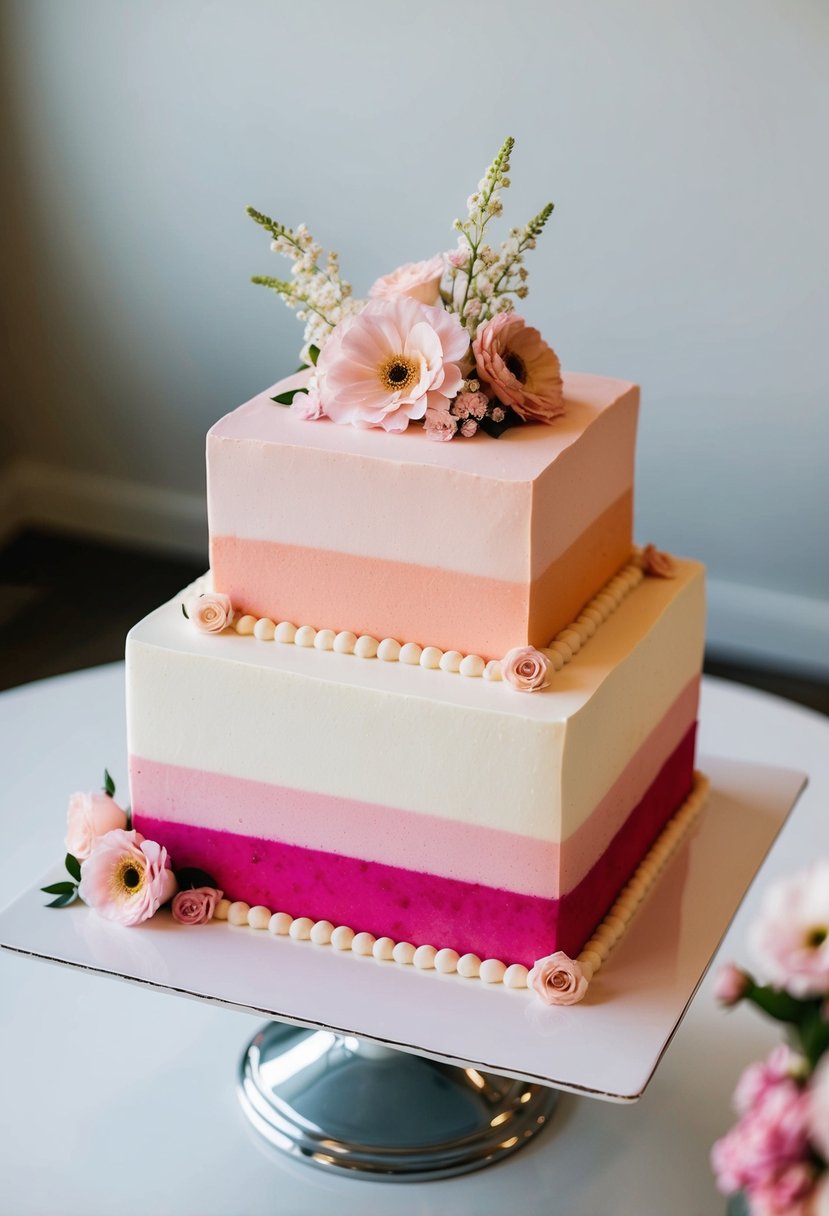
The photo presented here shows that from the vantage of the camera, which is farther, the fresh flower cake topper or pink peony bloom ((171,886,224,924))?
pink peony bloom ((171,886,224,924))

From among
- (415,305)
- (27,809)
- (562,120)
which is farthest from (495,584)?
(562,120)

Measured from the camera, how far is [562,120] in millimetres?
3379

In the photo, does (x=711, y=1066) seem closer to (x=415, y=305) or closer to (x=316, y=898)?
(x=316, y=898)

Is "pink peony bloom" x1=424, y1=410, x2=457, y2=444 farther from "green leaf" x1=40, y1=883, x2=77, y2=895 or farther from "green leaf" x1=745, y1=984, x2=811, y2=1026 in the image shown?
"green leaf" x1=745, y1=984, x2=811, y2=1026

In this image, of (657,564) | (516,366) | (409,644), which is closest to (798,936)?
(409,644)

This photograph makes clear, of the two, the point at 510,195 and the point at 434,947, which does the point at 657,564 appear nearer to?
the point at 434,947

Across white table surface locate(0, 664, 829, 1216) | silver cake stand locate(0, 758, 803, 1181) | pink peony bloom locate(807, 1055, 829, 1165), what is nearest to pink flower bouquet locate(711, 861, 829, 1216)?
pink peony bloom locate(807, 1055, 829, 1165)

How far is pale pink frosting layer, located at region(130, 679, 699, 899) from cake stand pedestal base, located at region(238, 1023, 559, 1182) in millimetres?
260

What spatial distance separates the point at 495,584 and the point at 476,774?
0.63 feet

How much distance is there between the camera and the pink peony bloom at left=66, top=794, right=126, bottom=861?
1719 millimetres

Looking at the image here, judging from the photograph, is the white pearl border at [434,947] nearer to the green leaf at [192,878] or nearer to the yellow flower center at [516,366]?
the green leaf at [192,878]

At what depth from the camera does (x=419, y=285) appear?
5.31 ft

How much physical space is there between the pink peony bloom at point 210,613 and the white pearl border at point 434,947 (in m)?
0.31

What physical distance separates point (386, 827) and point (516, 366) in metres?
0.51
